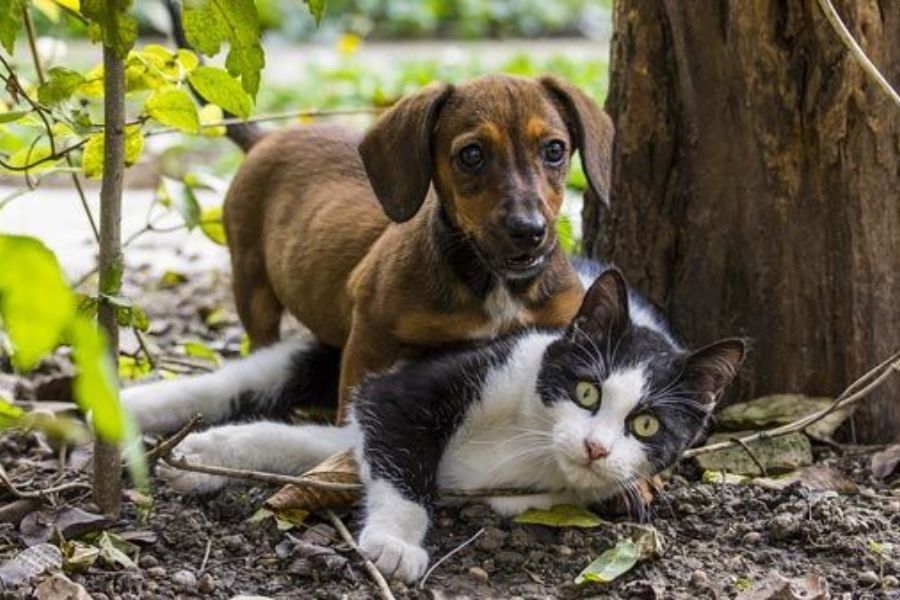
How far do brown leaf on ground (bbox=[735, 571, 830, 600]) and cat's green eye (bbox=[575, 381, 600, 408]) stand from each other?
560 mm

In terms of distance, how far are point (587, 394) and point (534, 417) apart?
17cm

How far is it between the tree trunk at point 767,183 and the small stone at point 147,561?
1794 millimetres

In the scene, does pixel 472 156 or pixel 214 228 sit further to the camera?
pixel 214 228

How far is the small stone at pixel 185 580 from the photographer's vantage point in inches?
110

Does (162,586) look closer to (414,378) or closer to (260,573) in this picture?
(260,573)

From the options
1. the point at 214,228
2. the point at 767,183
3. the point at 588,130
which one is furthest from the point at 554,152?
the point at 214,228

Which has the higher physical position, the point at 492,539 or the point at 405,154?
the point at 405,154

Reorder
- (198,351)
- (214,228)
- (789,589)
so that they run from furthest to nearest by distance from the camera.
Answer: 1. (214,228)
2. (198,351)
3. (789,589)

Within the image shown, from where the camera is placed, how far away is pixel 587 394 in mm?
3139

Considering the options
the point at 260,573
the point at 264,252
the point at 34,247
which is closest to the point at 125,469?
the point at 260,573

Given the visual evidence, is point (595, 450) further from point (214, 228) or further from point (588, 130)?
point (214, 228)

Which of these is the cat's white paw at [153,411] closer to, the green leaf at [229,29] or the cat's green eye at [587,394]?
the cat's green eye at [587,394]

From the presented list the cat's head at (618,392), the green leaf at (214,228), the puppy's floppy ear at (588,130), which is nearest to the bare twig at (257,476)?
the cat's head at (618,392)

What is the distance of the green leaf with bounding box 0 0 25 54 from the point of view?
7.51 feet
